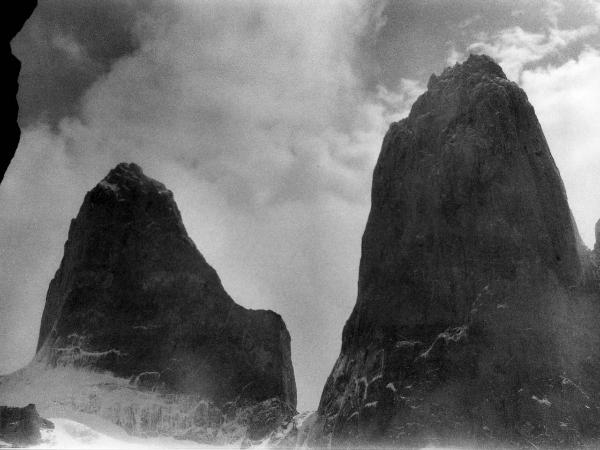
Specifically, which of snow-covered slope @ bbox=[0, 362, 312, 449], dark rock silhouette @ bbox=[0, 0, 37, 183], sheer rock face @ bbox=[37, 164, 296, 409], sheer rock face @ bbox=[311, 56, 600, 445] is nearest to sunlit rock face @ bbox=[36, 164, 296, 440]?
sheer rock face @ bbox=[37, 164, 296, 409]

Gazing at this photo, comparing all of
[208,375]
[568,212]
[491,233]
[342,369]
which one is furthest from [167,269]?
[568,212]

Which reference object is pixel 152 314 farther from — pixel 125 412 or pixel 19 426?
pixel 19 426

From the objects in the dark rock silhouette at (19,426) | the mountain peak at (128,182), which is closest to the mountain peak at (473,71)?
the mountain peak at (128,182)

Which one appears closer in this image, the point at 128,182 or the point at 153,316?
the point at 153,316

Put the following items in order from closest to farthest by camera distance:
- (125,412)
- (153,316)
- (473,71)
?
(473,71) < (125,412) < (153,316)

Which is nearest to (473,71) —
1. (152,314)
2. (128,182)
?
(152,314)

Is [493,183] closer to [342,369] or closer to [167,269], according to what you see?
[342,369]
